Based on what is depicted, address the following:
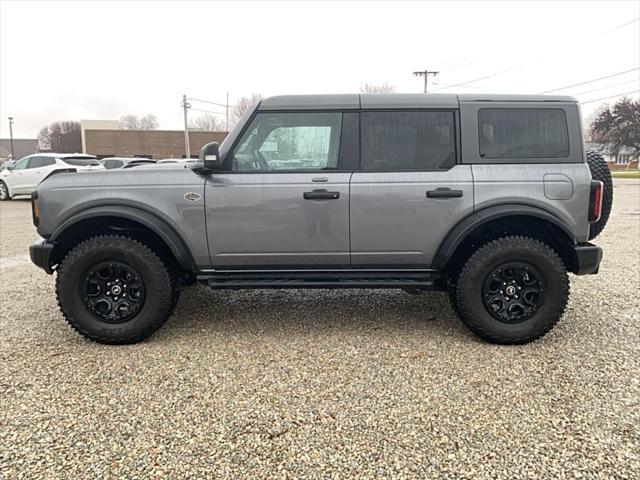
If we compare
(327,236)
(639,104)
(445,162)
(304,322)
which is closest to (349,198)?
(327,236)

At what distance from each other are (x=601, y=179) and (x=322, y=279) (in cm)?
243

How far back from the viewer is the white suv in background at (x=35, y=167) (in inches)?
573

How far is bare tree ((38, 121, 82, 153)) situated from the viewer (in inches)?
2571

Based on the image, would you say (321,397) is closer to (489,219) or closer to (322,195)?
(322,195)

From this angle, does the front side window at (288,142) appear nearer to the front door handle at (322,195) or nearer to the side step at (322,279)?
the front door handle at (322,195)

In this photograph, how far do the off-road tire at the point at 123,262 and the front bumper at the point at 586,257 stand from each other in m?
3.12

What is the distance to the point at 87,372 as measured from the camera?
9.92 feet

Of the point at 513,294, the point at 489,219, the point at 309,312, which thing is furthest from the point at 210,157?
the point at 513,294

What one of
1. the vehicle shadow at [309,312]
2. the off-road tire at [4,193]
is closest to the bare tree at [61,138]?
the off-road tire at [4,193]

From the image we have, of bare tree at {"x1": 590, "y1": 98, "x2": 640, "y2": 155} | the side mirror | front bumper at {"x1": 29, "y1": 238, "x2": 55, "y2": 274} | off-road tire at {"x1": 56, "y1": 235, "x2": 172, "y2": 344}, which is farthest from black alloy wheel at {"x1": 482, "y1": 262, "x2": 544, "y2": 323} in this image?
bare tree at {"x1": 590, "y1": 98, "x2": 640, "y2": 155}

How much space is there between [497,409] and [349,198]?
1.71m

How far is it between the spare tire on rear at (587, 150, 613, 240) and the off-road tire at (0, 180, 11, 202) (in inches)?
700

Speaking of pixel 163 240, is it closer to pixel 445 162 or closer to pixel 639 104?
pixel 445 162

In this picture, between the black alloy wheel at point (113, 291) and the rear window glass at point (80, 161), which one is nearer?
the black alloy wheel at point (113, 291)
